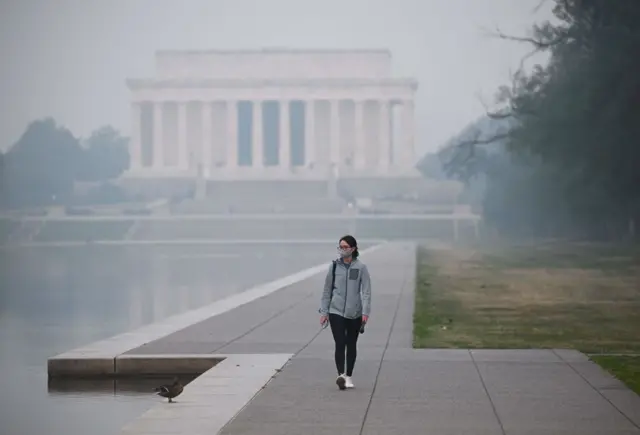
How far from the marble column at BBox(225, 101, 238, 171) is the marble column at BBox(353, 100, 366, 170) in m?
11.5

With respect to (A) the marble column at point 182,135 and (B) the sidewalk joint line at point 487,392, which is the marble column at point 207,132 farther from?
(B) the sidewalk joint line at point 487,392

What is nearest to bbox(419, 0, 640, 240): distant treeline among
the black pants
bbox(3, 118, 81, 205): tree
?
the black pants

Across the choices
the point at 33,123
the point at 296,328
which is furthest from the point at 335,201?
the point at 296,328

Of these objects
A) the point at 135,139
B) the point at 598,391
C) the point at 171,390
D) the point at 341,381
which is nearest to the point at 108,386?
the point at 171,390

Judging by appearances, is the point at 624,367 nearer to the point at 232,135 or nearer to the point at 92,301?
the point at 92,301

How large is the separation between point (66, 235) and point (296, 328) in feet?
220

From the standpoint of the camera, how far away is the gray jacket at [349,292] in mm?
15000

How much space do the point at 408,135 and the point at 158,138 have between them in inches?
942

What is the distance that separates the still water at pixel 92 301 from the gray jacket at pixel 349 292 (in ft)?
7.44

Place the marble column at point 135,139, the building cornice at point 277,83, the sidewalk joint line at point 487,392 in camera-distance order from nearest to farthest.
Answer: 1. the sidewalk joint line at point 487,392
2. the building cornice at point 277,83
3. the marble column at point 135,139

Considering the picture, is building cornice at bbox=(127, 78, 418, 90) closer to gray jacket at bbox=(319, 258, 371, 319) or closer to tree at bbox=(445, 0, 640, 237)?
tree at bbox=(445, 0, 640, 237)

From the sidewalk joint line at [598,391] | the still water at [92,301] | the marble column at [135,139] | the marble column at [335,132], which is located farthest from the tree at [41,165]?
the sidewalk joint line at [598,391]

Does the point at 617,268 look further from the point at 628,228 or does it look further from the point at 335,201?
the point at 335,201

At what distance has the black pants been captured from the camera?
1512cm
